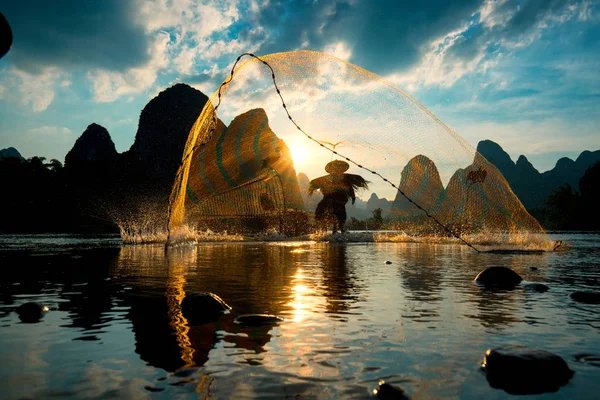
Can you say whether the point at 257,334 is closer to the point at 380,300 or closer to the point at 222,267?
the point at 380,300

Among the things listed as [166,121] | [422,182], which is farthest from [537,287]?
[166,121]

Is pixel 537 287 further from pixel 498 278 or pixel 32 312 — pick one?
pixel 32 312

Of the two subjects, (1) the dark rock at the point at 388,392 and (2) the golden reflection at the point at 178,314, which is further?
(2) the golden reflection at the point at 178,314

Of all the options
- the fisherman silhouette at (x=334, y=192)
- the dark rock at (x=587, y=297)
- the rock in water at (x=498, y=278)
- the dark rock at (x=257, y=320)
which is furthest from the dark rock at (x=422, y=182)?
the fisherman silhouette at (x=334, y=192)

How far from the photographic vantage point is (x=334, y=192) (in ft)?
166

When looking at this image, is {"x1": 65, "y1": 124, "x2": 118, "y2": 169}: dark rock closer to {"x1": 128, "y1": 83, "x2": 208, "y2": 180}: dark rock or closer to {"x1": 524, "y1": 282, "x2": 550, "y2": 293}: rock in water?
{"x1": 128, "y1": 83, "x2": 208, "y2": 180}: dark rock

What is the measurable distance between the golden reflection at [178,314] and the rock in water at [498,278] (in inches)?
298

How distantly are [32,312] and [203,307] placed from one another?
2943 mm

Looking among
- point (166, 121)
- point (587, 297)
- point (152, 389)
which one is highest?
point (166, 121)

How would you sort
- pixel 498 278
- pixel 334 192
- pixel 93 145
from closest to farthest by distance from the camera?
pixel 498 278 < pixel 334 192 < pixel 93 145

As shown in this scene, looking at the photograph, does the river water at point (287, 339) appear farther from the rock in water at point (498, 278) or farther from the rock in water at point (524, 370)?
the rock in water at point (498, 278)

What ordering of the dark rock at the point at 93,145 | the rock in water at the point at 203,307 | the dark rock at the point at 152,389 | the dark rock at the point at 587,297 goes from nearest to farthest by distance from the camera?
the dark rock at the point at 152,389, the rock in water at the point at 203,307, the dark rock at the point at 587,297, the dark rock at the point at 93,145

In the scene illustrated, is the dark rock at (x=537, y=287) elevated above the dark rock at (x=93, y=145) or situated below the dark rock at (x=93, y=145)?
below

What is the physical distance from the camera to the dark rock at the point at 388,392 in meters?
4.07
